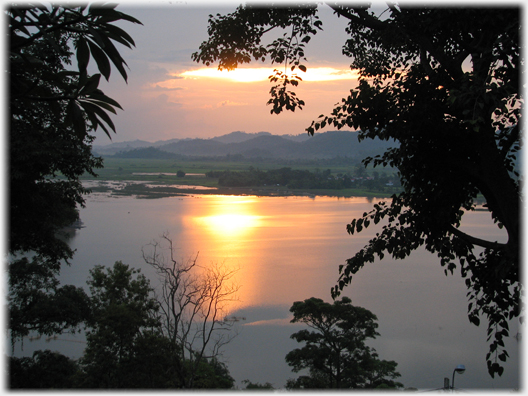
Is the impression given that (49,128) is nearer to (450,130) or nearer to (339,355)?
(450,130)

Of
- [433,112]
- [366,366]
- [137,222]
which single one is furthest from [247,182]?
[433,112]

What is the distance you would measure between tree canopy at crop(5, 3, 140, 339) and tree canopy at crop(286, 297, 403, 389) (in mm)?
3696

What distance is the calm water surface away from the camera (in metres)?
10.3

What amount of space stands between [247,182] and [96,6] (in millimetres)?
47903

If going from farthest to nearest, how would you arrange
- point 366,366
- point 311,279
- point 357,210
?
1. point 357,210
2. point 311,279
3. point 366,366

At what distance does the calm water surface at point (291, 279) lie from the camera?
10320mm

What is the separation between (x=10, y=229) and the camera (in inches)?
181

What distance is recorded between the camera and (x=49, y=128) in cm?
488

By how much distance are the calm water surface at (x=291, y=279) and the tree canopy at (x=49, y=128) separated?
14.3ft

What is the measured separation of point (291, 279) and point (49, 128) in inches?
450

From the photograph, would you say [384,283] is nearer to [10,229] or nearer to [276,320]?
[276,320]

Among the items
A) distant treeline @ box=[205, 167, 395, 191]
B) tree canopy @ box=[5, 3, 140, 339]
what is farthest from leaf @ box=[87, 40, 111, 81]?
distant treeline @ box=[205, 167, 395, 191]

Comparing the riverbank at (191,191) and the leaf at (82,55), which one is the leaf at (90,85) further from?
the riverbank at (191,191)

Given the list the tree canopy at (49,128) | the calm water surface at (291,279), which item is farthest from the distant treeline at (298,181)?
the tree canopy at (49,128)
